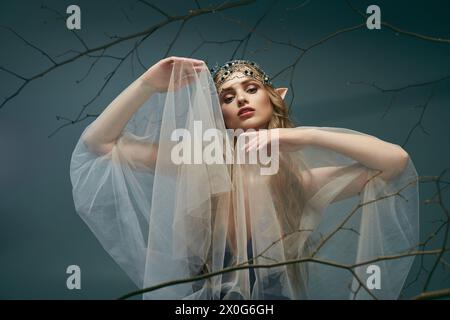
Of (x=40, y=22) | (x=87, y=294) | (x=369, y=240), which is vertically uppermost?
(x=40, y=22)

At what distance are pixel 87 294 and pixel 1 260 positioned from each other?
9.7 inches

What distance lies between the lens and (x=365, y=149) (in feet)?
4.03

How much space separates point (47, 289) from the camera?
163 cm

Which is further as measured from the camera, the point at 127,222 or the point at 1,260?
the point at 1,260

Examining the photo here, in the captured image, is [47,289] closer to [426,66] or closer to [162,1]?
[162,1]

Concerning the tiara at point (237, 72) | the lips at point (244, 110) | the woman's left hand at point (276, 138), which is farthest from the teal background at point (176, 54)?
the woman's left hand at point (276, 138)

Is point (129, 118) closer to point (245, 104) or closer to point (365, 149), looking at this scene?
point (245, 104)

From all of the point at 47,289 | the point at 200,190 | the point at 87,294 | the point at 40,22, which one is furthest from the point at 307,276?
the point at 40,22

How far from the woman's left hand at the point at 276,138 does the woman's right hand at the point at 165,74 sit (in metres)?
0.16

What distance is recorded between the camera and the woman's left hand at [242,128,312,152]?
1.23 m

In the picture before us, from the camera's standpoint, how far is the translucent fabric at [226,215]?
1.20 meters

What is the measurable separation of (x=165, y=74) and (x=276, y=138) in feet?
0.81

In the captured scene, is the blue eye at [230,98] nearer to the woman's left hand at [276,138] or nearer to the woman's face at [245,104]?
the woman's face at [245,104]

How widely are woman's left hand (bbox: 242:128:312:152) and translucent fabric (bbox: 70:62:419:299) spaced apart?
0.05 meters
